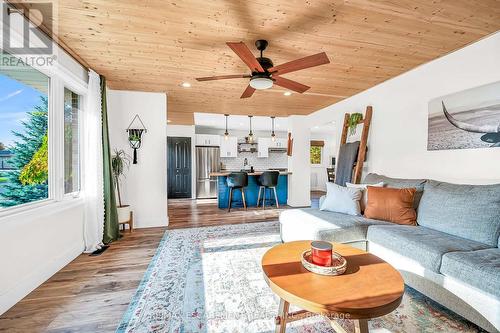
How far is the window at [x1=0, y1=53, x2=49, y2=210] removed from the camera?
1.88m

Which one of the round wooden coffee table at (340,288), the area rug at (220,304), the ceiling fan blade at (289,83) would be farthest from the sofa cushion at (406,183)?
the ceiling fan blade at (289,83)

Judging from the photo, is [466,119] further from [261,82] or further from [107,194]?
[107,194]

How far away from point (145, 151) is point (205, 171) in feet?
11.2

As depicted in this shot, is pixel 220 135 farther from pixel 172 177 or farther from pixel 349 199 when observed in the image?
pixel 349 199

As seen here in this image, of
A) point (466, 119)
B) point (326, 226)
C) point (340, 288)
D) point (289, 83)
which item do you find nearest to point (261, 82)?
point (289, 83)

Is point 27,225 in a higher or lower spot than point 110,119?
lower

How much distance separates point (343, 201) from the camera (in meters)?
2.83

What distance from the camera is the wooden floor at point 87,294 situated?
1.55 meters

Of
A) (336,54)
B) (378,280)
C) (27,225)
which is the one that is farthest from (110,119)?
(378,280)

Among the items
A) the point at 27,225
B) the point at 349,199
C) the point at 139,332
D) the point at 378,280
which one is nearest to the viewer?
the point at 378,280

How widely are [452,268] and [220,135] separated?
7177mm

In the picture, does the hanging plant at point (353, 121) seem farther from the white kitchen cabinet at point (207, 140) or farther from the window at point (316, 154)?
the window at point (316, 154)

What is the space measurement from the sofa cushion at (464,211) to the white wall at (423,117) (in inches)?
17.6

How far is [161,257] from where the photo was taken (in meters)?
2.63
